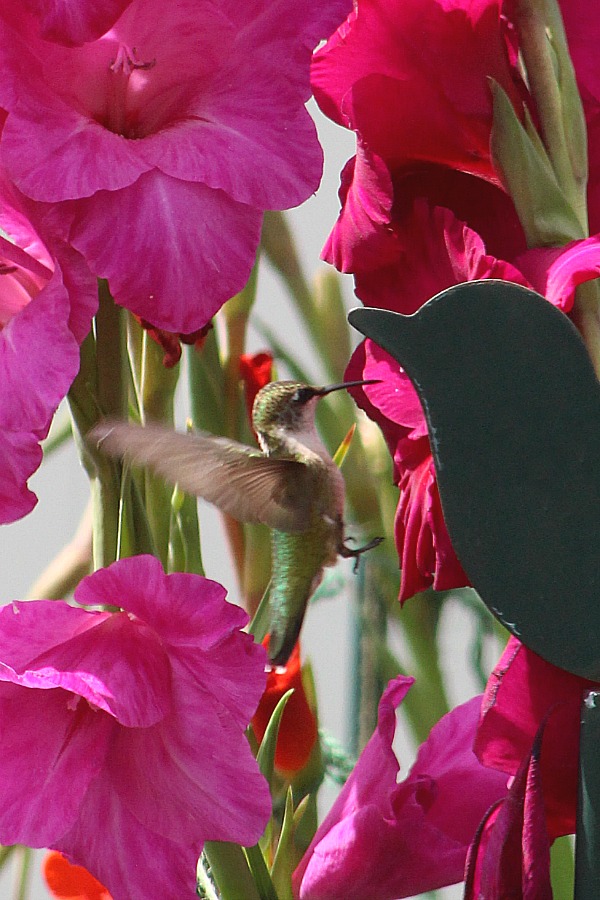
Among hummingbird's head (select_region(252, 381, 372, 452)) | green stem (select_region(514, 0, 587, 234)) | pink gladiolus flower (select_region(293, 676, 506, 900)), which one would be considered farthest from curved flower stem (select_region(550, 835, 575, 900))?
green stem (select_region(514, 0, 587, 234))

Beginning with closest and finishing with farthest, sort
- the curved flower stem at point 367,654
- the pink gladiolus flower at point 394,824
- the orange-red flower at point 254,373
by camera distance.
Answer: the pink gladiolus flower at point 394,824 < the orange-red flower at point 254,373 < the curved flower stem at point 367,654

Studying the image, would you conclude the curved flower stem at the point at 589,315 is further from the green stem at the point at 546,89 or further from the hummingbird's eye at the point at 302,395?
the hummingbird's eye at the point at 302,395

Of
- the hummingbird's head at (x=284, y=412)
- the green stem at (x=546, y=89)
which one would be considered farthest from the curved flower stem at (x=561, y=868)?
the green stem at (x=546, y=89)

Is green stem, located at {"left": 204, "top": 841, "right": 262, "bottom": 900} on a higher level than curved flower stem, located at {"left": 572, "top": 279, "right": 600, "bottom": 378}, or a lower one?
lower

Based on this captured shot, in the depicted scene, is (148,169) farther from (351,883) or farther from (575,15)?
(351,883)

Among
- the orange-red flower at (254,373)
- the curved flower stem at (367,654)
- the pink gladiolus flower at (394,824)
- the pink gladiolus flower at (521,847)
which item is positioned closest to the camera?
the pink gladiolus flower at (521,847)

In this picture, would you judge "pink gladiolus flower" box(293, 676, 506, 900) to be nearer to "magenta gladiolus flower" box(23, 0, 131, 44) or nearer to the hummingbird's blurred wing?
the hummingbird's blurred wing
